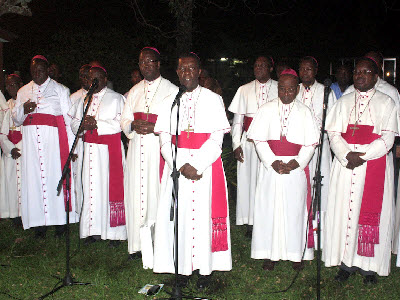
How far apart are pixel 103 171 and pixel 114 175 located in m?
0.20

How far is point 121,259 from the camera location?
A: 7.11 m

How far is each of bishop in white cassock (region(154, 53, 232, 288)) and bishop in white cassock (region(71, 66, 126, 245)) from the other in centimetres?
192

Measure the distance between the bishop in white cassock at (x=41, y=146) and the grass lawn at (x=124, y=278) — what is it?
60 cm

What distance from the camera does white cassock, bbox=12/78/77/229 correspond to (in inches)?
317

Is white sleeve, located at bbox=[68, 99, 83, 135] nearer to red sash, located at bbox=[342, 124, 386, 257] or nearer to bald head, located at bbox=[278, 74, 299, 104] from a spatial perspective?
bald head, located at bbox=[278, 74, 299, 104]

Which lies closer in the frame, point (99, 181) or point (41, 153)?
point (99, 181)

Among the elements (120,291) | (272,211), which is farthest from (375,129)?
(120,291)

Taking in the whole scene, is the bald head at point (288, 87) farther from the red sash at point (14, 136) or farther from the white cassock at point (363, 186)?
the red sash at point (14, 136)

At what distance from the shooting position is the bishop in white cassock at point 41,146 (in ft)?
26.4

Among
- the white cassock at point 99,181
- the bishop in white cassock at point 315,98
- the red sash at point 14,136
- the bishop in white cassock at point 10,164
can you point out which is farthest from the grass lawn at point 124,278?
the red sash at point 14,136

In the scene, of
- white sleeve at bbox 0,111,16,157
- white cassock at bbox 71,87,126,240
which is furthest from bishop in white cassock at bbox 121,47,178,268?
white sleeve at bbox 0,111,16,157

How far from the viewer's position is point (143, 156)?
6.98 meters

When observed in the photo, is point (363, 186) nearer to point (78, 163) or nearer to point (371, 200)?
point (371, 200)

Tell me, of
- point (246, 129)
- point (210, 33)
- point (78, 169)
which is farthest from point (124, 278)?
point (210, 33)
